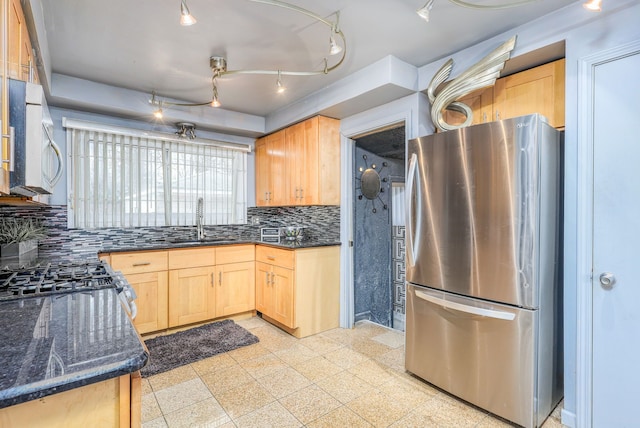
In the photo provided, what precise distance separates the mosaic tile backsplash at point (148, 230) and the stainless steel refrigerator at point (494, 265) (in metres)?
1.55

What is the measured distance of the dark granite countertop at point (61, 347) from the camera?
669 mm

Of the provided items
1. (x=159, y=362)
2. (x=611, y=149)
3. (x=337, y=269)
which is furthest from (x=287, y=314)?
(x=611, y=149)

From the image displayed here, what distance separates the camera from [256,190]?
440 cm

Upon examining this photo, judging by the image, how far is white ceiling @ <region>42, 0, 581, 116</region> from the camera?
1.91 meters

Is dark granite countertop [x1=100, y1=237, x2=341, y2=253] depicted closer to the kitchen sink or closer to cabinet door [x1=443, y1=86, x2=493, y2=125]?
the kitchen sink

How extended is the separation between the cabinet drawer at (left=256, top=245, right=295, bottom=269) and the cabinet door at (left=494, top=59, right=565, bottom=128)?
213 cm

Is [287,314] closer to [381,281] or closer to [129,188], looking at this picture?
[381,281]

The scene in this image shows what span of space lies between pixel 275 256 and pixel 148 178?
1.64 m

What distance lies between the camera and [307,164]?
11.4 ft

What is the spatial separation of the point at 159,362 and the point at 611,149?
11.1 ft

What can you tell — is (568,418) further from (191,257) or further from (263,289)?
(191,257)

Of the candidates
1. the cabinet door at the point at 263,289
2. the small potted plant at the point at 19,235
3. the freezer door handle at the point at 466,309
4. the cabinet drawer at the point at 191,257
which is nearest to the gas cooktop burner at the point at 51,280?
the small potted plant at the point at 19,235

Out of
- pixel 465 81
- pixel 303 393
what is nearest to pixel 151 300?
pixel 303 393

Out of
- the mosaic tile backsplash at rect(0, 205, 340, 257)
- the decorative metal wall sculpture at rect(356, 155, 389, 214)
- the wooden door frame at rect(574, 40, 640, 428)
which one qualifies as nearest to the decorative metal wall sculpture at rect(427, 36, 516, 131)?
the wooden door frame at rect(574, 40, 640, 428)
